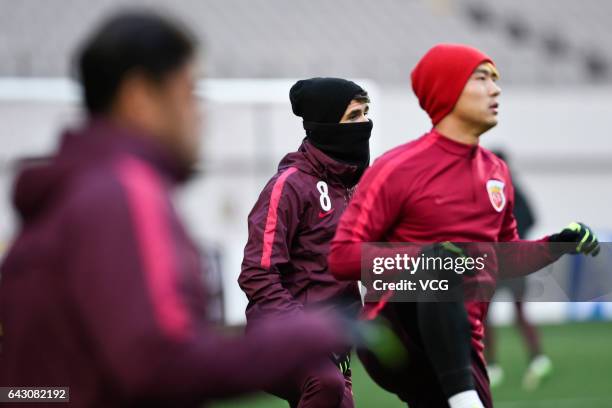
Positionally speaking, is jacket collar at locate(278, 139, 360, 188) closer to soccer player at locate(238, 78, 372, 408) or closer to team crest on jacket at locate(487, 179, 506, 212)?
soccer player at locate(238, 78, 372, 408)

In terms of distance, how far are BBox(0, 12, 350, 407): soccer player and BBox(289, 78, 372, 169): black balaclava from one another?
260 centimetres

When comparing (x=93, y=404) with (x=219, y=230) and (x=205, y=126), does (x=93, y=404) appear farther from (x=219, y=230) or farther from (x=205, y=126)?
(x=219, y=230)

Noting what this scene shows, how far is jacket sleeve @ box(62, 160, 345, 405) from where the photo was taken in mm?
1950

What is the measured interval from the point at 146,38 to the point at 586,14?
2097cm

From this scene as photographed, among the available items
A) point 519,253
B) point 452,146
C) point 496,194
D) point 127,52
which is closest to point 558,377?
point 519,253

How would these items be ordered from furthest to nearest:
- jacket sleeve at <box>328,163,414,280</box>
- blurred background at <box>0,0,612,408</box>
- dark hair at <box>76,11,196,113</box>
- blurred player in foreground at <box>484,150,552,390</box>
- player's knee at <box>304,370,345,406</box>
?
blurred background at <box>0,0,612,408</box>, blurred player in foreground at <box>484,150,552,390</box>, player's knee at <box>304,370,345,406</box>, jacket sleeve at <box>328,163,414,280</box>, dark hair at <box>76,11,196,113</box>

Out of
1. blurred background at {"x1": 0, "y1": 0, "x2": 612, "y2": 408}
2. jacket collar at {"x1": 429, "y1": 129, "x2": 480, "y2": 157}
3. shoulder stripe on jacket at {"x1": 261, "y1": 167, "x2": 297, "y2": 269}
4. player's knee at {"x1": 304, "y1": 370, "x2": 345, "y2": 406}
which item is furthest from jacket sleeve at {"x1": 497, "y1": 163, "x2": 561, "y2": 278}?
blurred background at {"x1": 0, "y1": 0, "x2": 612, "y2": 408}

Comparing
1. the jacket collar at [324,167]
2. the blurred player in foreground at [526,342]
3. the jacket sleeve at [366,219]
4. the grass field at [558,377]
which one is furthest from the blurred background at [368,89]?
the jacket sleeve at [366,219]

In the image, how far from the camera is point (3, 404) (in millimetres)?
2424

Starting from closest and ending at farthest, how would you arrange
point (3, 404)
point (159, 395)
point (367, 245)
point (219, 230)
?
point (159, 395)
point (3, 404)
point (367, 245)
point (219, 230)

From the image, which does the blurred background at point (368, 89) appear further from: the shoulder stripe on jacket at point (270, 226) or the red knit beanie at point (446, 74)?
the red knit beanie at point (446, 74)

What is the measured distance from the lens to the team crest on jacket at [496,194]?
4086mm

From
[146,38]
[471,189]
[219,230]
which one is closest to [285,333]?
[146,38]

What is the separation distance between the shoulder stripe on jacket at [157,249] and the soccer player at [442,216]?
1685 mm
